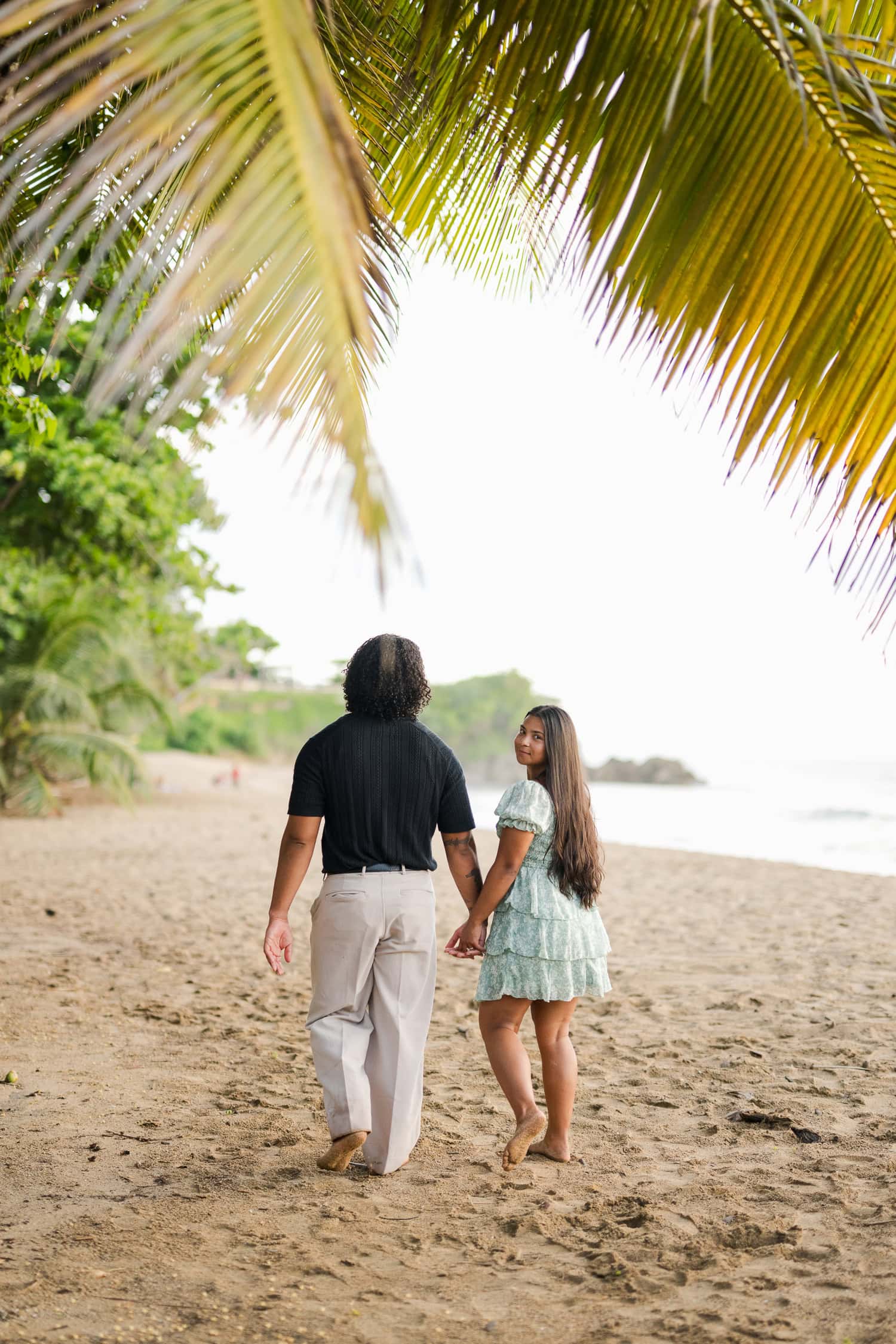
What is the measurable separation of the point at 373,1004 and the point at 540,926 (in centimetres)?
68

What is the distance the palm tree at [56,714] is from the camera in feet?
55.5

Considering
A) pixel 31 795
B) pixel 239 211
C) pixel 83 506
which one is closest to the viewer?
pixel 239 211

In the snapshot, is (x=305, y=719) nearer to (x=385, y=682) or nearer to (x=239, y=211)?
(x=385, y=682)

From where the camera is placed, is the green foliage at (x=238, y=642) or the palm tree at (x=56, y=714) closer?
the palm tree at (x=56, y=714)

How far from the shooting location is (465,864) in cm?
401

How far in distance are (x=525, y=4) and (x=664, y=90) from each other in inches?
16.9

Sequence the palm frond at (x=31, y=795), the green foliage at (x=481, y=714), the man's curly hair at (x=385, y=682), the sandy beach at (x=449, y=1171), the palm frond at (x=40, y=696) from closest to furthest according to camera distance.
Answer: the sandy beach at (x=449, y=1171)
the man's curly hair at (x=385, y=682)
the palm frond at (x=40, y=696)
the palm frond at (x=31, y=795)
the green foliage at (x=481, y=714)

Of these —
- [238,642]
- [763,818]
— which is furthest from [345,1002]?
[763,818]

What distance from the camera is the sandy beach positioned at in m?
2.93

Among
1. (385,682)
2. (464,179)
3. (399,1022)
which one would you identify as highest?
(464,179)

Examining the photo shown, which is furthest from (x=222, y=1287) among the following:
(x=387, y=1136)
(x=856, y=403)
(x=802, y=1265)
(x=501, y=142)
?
(x=501, y=142)

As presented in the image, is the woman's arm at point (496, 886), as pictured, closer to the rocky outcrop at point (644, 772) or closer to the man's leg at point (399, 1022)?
the man's leg at point (399, 1022)

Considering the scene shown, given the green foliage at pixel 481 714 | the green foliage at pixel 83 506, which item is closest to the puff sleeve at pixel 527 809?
the green foliage at pixel 83 506

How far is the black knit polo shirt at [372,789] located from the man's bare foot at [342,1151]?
0.95m
